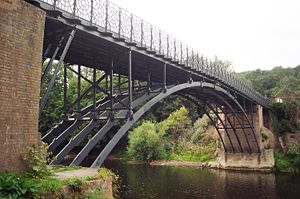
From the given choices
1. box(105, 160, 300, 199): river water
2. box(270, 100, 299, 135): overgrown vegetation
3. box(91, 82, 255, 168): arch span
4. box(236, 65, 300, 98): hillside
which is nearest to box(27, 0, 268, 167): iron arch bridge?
box(91, 82, 255, 168): arch span

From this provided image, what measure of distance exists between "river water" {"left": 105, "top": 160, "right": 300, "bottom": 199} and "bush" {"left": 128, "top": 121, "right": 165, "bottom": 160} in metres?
13.6

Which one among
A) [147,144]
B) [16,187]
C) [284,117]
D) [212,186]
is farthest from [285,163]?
[16,187]

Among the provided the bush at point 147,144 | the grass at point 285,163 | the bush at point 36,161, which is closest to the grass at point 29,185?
the bush at point 36,161

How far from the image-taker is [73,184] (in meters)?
8.14

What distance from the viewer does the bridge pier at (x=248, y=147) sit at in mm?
38781

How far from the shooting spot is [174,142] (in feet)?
166

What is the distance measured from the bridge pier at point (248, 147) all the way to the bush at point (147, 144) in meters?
9.84

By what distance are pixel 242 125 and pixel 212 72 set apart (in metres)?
13.7

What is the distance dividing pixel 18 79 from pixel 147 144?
39026 mm

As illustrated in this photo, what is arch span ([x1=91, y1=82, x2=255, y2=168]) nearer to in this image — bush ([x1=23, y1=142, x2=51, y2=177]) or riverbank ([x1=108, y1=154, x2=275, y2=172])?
bush ([x1=23, y1=142, x2=51, y2=177])

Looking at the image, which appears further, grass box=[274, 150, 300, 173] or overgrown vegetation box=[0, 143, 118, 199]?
grass box=[274, 150, 300, 173]

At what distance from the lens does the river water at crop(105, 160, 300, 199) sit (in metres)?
23.4

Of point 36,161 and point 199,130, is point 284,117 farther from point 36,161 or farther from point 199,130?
point 36,161

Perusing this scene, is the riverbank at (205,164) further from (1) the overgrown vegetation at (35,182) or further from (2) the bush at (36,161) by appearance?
(2) the bush at (36,161)
